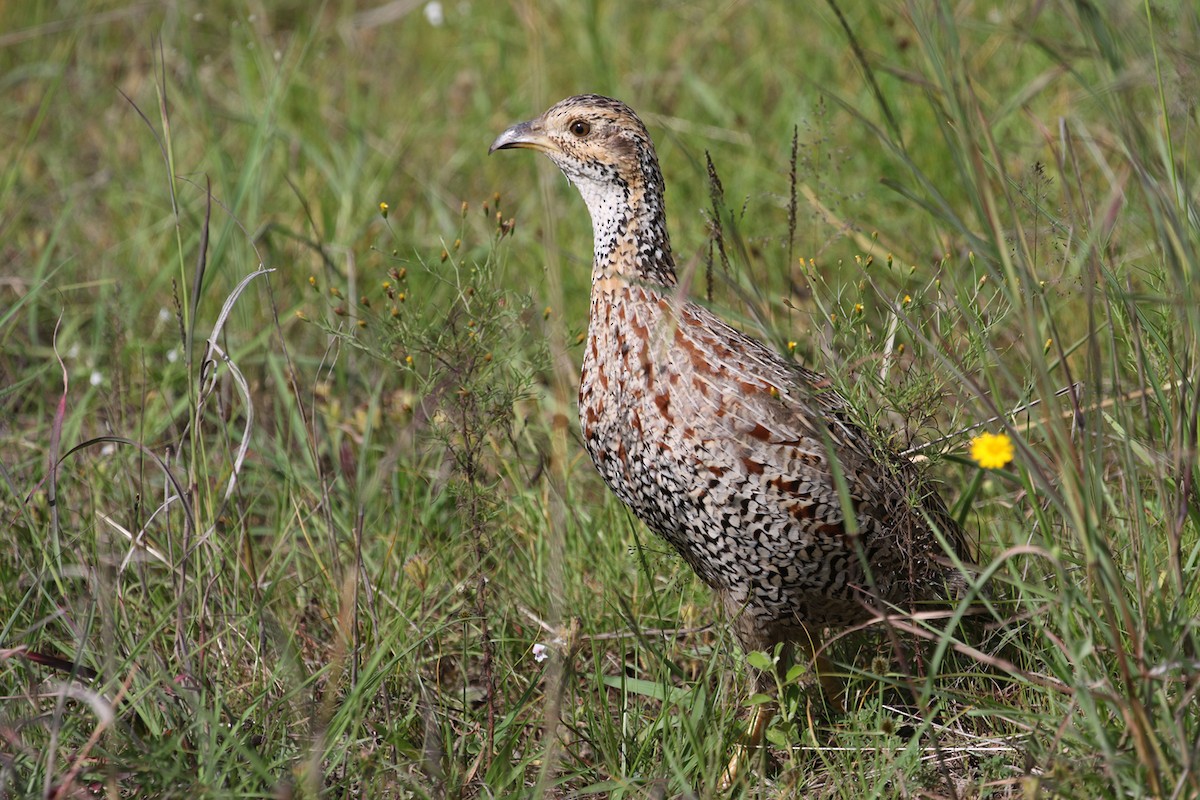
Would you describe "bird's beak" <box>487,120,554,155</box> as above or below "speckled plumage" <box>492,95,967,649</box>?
above

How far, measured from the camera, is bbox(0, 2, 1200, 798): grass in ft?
9.26

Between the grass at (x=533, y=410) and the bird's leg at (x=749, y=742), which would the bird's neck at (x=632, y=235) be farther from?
the bird's leg at (x=749, y=742)

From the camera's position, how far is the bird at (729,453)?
3.11m

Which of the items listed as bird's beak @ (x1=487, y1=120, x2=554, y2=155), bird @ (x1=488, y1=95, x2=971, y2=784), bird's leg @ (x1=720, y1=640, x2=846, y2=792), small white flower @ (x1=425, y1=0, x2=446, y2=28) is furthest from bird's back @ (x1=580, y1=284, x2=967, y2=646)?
small white flower @ (x1=425, y1=0, x2=446, y2=28)

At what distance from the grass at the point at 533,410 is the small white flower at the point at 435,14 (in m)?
0.16

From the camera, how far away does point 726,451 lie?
3088 millimetres

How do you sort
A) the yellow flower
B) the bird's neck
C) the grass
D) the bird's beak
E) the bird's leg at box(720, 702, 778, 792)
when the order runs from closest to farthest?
1. the yellow flower
2. the grass
3. the bird's leg at box(720, 702, 778, 792)
4. the bird's neck
5. the bird's beak

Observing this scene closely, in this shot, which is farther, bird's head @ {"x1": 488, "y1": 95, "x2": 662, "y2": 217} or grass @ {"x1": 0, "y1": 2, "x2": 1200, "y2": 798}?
bird's head @ {"x1": 488, "y1": 95, "x2": 662, "y2": 217}

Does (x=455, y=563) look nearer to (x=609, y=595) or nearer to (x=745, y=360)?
(x=609, y=595)

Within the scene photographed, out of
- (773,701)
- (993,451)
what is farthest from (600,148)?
(773,701)

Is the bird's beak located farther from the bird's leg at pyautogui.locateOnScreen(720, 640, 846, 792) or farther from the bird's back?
the bird's leg at pyautogui.locateOnScreen(720, 640, 846, 792)

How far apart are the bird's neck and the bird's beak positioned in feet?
0.84

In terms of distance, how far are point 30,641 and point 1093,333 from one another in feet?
8.82

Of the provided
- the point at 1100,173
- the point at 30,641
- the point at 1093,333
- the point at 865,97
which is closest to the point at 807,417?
the point at 1093,333
